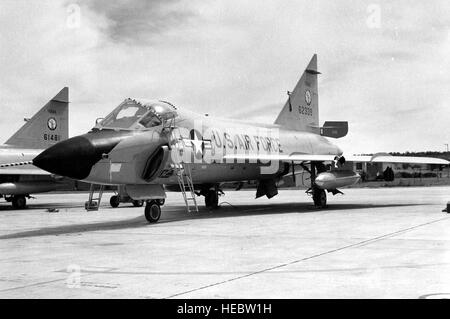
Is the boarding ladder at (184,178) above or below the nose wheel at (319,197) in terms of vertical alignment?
above

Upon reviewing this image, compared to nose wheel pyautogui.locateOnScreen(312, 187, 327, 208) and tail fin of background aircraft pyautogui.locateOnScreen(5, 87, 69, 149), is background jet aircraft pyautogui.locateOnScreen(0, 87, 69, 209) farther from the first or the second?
nose wheel pyautogui.locateOnScreen(312, 187, 327, 208)

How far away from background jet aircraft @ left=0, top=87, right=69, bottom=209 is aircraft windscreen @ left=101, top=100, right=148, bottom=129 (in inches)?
349

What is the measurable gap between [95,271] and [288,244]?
3.21 metres

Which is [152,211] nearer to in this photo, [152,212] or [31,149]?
[152,212]

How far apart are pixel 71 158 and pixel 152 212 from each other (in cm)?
292

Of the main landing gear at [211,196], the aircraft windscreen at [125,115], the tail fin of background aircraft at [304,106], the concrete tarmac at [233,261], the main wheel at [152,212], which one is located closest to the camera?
the concrete tarmac at [233,261]

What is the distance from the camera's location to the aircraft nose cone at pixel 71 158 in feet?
32.2

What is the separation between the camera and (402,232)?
9.21 meters

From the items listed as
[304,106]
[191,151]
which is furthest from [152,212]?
[304,106]

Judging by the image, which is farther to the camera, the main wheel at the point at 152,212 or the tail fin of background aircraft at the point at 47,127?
the tail fin of background aircraft at the point at 47,127

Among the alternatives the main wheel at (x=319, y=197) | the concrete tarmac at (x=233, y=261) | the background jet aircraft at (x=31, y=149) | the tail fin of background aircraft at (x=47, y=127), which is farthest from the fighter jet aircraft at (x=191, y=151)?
the tail fin of background aircraft at (x=47, y=127)

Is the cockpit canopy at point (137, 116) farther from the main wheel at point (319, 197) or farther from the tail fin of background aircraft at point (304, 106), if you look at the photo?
the tail fin of background aircraft at point (304, 106)

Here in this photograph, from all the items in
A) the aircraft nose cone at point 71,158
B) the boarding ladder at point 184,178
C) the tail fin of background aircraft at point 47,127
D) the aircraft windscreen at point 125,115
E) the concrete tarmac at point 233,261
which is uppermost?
the tail fin of background aircraft at point 47,127
